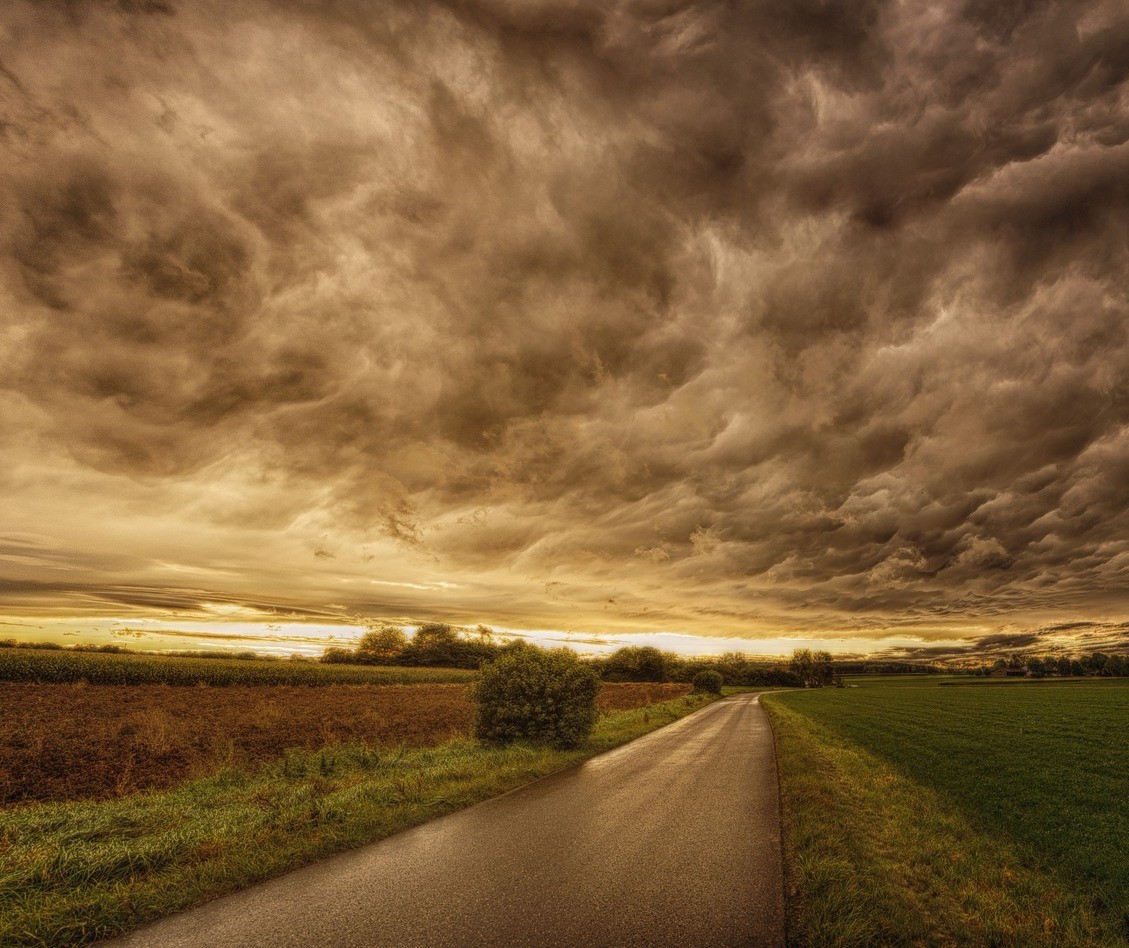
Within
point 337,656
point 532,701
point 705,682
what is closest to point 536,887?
point 532,701

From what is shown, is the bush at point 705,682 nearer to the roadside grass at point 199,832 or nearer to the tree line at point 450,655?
the tree line at point 450,655

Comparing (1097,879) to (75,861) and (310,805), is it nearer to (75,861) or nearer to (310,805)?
(310,805)

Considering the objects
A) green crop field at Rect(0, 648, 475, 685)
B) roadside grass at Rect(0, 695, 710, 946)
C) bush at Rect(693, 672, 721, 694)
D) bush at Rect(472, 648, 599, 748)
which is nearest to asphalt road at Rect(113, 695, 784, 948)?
roadside grass at Rect(0, 695, 710, 946)

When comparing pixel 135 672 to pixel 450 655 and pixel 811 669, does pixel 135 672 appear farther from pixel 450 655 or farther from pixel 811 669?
pixel 811 669

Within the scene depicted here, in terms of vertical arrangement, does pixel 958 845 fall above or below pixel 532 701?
below

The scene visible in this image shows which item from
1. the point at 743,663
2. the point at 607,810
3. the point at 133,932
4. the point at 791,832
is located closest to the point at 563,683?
the point at 607,810

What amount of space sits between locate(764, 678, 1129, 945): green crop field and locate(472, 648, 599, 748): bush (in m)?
7.26

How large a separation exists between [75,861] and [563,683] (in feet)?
47.1

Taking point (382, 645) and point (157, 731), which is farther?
point (382, 645)

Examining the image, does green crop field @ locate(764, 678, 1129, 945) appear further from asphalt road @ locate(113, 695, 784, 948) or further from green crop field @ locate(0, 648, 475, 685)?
green crop field @ locate(0, 648, 475, 685)

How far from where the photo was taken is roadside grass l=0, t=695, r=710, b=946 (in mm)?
5828

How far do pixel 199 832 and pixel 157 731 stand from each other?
14639 millimetres

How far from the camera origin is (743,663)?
195 m

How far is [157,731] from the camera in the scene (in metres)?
19.1
